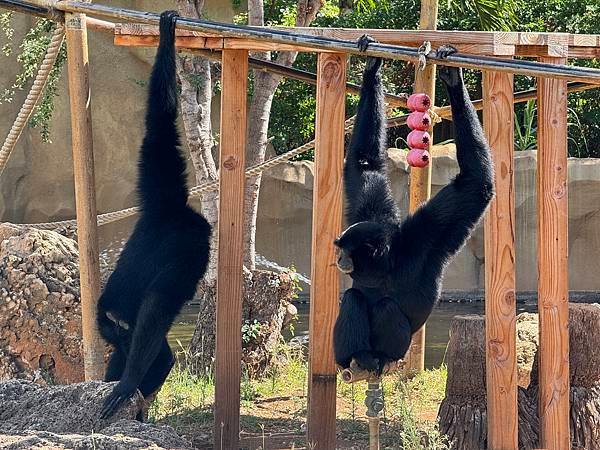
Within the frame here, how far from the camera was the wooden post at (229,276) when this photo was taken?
6.03 metres

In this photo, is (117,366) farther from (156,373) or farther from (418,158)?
(418,158)

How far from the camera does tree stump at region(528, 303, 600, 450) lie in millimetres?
6523

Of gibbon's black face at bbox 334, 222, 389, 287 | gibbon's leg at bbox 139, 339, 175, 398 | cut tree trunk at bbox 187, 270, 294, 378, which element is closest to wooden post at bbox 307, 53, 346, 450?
gibbon's black face at bbox 334, 222, 389, 287

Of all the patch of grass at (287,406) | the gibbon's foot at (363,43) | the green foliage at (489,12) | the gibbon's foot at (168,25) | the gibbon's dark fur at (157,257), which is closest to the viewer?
the gibbon's foot at (363,43)

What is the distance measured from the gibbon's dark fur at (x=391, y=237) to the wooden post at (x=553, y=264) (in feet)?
2.97

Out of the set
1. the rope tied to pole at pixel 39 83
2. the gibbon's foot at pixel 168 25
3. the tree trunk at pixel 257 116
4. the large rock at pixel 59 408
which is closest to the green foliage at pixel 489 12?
the tree trunk at pixel 257 116

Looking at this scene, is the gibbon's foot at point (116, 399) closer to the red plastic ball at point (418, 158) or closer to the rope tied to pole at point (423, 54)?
the red plastic ball at point (418, 158)

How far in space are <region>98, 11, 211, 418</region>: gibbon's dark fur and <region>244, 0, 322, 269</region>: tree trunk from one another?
3.56m

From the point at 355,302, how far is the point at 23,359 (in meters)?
3.56

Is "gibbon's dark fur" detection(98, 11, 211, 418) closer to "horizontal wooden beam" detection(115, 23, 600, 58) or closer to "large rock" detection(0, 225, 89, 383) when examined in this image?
"horizontal wooden beam" detection(115, 23, 600, 58)

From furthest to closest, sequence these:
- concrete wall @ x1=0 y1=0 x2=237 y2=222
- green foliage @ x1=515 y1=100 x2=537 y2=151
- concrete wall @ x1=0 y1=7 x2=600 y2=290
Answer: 1. concrete wall @ x1=0 y1=0 x2=237 y2=222
2. green foliage @ x1=515 y1=100 x2=537 y2=151
3. concrete wall @ x1=0 y1=7 x2=600 y2=290

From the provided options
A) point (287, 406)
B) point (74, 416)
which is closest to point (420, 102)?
point (74, 416)

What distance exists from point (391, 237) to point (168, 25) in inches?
71.1

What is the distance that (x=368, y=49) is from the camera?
15.5 ft
